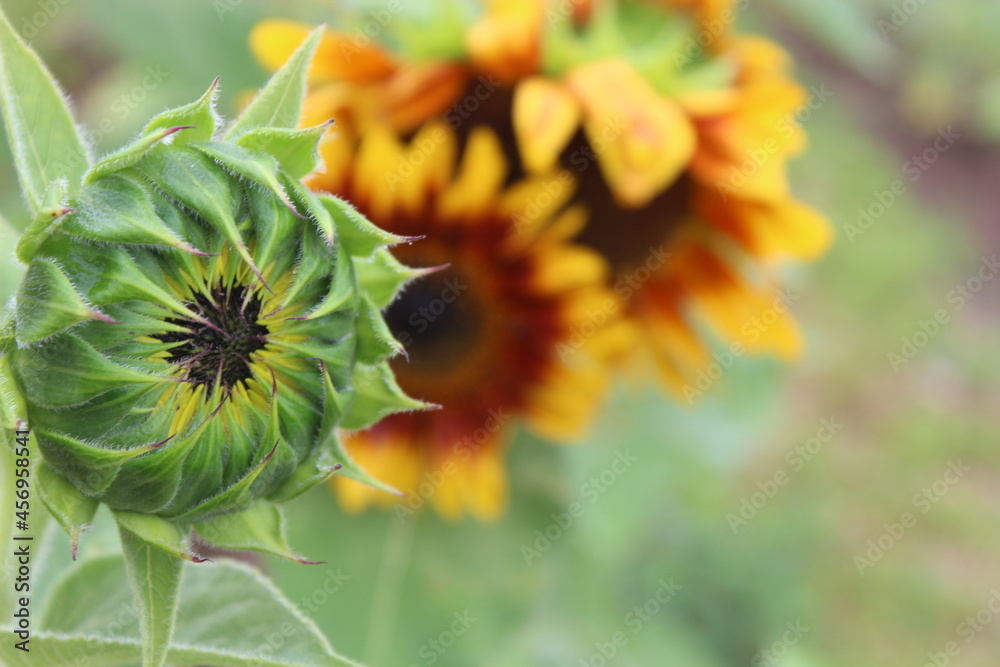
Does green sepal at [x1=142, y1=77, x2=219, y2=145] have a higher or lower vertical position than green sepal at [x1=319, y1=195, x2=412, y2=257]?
higher

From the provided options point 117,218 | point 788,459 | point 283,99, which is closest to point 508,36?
point 283,99

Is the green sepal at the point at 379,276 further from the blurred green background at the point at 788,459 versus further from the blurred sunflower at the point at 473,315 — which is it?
the blurred sunflower at the point at 473,315

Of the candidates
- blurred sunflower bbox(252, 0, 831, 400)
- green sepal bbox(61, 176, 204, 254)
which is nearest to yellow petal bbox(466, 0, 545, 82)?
blurred sunflower bbox(252, 0, 831, 400)

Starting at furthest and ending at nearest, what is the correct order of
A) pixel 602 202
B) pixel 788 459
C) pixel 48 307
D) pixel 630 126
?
1. pixel 788 459
2. pixel 602 202
3. pixel 630 126
4. pixel 48 307

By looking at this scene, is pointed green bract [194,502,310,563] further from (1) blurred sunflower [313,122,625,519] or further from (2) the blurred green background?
(1) blurred sunflower [313,122,625,519]

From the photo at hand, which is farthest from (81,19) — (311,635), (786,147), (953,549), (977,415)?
(977,415)

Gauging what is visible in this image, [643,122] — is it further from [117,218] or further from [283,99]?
[117,218]
